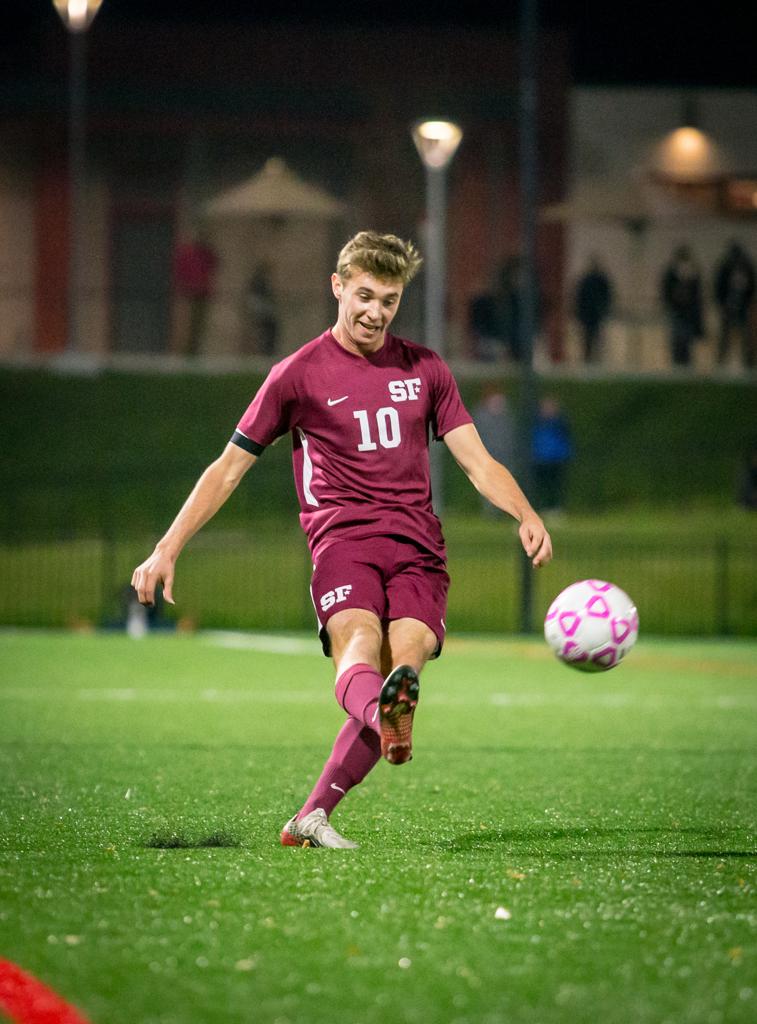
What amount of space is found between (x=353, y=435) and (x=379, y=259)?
0.66m

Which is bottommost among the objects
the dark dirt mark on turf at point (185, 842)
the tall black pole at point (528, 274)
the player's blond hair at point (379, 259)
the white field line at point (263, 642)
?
the white field line at point (263, 642)

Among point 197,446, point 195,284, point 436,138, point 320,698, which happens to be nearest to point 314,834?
point 320,698

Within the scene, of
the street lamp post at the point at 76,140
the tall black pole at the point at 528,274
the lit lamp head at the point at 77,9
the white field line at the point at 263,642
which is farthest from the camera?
the street lamp post at the point at 76,140

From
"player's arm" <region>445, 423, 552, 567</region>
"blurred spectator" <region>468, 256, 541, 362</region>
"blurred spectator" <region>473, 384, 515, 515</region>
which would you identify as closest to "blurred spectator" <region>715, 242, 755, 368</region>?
"blurred spectator" <region>468, 256, 541, 362</region>

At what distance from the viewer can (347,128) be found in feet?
122

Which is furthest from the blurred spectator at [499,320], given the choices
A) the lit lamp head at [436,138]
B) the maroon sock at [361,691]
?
the maroon sock at [361,691]

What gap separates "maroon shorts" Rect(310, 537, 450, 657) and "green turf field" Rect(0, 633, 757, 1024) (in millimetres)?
855

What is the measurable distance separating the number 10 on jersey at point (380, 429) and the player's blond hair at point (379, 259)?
494 mm

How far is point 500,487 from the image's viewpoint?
23.2 feet

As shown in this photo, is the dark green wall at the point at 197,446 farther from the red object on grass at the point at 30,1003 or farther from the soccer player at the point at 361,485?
the red object on grass at the point at 30,1003

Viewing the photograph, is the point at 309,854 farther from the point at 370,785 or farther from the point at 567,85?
the point at 567,85

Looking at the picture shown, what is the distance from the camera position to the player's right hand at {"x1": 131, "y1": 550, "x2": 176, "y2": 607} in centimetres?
681

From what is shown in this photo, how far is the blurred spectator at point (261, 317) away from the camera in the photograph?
31.4 meters

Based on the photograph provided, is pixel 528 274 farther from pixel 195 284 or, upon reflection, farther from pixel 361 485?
pixel 361 485
